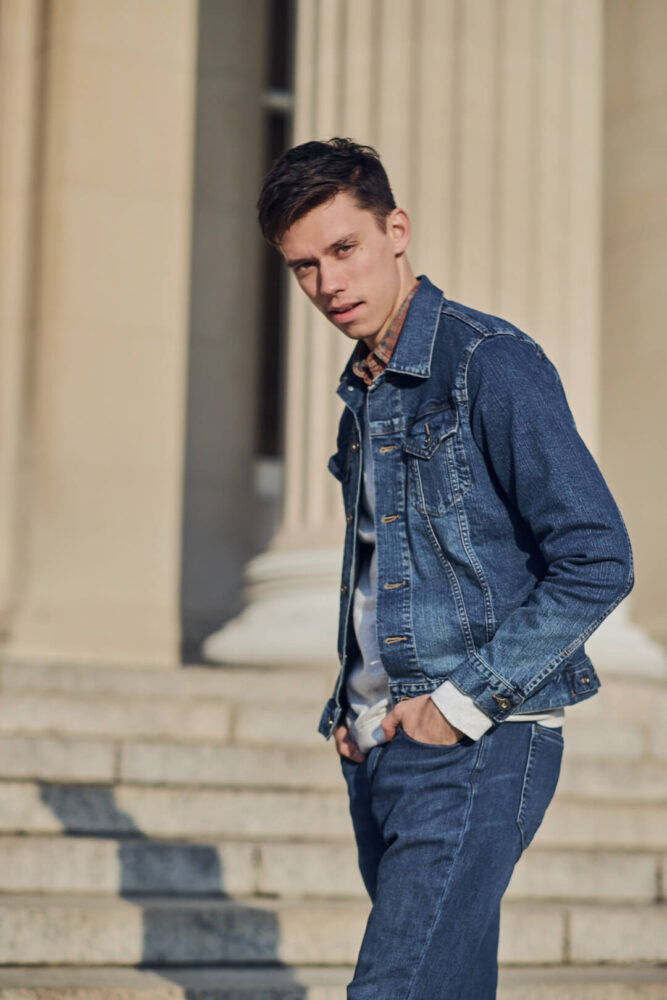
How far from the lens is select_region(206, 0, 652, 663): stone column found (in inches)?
290

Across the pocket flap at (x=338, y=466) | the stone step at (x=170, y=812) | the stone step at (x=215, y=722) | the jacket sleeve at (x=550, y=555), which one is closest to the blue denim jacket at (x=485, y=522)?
the jacket sleeve at (x=550, y=555)

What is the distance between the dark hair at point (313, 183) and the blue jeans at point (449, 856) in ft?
2.98

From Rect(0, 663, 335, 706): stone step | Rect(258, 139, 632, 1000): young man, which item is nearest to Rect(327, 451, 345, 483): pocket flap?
Rect(258, 139, 632, 1000): young man

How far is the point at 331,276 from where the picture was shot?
2473 mm

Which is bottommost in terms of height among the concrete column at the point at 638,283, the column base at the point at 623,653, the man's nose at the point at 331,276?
the column base at the point at 623,653

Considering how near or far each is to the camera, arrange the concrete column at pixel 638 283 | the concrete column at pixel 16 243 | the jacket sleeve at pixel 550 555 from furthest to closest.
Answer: the concrete column at pixel 638 283
the concrete column at pixel 16 243
the jacket sleeve at pixel 550 555

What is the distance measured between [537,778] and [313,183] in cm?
107

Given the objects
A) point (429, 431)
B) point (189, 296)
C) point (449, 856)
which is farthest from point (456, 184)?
point (449, 856)

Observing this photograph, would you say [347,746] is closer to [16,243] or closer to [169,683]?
[169,683]

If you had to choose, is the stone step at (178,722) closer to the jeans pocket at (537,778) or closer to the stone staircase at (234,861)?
the stone staircase at (234,861)

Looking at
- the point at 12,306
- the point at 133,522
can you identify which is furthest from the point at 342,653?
the point at 12,306

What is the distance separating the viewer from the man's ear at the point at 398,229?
8.36 ft

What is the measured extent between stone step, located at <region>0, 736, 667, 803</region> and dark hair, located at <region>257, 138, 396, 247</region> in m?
3.58

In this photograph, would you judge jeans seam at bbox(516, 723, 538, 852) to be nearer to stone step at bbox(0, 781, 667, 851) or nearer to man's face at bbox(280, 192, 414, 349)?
man's face at bbox(280, 192, 414, 349)
